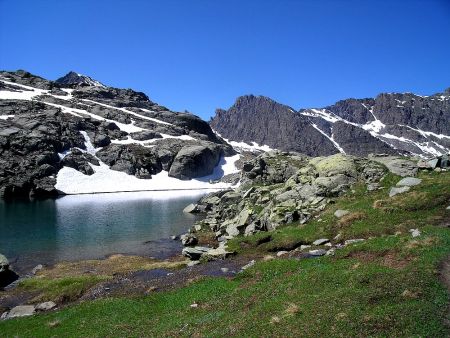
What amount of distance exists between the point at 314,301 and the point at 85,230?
62231 millimetres

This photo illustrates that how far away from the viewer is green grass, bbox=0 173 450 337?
1720 cm

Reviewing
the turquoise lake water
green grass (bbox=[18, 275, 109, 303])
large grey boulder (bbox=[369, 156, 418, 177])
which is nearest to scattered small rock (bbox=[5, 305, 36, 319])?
green grass (bbox=[18, 275, 109, 303])

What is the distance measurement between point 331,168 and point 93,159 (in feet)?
457

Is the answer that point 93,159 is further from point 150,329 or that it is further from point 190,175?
point 150,329

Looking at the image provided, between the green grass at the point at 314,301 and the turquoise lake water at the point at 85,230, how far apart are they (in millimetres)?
27647

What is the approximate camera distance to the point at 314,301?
2022cm

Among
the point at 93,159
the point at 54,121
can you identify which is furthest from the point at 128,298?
the point at 54,121

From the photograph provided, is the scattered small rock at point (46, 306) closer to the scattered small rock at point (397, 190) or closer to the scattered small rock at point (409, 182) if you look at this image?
the scattered small rock at point (397, 190)

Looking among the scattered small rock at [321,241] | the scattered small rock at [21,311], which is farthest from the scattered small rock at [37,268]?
the scattered small rock at [321,241]

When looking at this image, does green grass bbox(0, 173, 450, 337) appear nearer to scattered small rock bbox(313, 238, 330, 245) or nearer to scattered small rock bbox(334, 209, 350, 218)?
scattered small rock bbox(313, 238, 330, 245)

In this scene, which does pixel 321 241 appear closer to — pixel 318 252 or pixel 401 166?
pixel 318 252

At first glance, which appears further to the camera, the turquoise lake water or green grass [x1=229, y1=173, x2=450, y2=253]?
the turquoise lake water

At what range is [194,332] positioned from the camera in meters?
20.7

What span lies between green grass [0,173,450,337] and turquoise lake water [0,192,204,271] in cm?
2765
